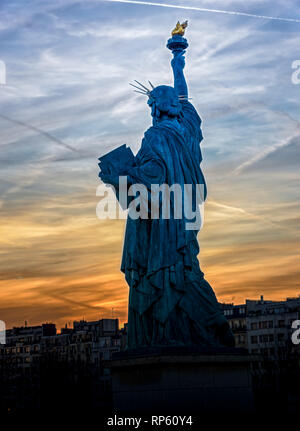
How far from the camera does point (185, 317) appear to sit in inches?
762

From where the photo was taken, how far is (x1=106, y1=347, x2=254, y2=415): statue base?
17.7 m

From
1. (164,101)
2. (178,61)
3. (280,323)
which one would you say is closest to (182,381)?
(164,101)

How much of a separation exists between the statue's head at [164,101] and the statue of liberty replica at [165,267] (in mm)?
28

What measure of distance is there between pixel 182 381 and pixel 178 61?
9569 mm

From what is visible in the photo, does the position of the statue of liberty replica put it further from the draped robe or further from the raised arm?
the raised arm

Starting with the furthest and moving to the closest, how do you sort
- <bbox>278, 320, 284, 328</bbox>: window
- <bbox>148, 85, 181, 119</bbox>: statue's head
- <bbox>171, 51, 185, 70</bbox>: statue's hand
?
<bbox>278, 320, 284, 328</bbox>: window
<bbox>171, 51, 185, 70</bbox>: statue's hand
<bbox>148, 85, 181, 119</bbox>: statue's head

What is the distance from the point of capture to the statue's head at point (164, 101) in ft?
67.4

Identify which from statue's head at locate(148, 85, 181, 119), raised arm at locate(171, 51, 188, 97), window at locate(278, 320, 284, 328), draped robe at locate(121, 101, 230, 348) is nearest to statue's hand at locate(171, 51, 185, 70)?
raised arm at locate(171, 51, 188, 97)

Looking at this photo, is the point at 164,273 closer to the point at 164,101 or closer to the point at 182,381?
the point at 182,381

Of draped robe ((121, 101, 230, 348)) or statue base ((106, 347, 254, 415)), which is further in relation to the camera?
draped robe ((121, 101, 230, 348))

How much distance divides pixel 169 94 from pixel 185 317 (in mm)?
6172

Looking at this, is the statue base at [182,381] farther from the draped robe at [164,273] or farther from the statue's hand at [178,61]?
the statue's hand at [178,61]
